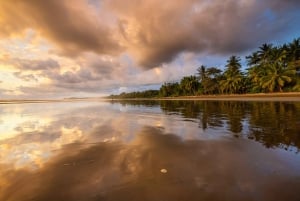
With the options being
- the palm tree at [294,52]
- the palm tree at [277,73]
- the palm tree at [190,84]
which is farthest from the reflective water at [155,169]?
the palm tree at [190,84]

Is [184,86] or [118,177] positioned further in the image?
[184,86]

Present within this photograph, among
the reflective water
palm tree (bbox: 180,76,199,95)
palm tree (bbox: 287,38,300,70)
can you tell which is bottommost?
the reflective water

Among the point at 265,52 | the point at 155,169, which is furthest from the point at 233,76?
the point at 155,169

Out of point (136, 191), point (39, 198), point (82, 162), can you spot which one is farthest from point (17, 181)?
point (136, 191)

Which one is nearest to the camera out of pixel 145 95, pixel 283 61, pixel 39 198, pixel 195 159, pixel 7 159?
pixel 39 198

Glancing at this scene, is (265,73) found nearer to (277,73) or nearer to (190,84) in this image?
(277,73)

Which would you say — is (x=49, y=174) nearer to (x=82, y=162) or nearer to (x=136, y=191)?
(x=82, y=162)

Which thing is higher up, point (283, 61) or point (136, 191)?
point (283, 61)

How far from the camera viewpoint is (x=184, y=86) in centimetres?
8700

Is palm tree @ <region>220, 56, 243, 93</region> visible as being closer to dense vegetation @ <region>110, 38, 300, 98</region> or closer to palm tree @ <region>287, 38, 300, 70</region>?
dense vegetation @ <region>110, 38, 300, 98</region>

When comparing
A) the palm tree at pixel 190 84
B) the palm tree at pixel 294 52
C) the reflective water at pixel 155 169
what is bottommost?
the reflective water at pixel 155 169

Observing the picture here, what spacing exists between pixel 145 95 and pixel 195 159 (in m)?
139

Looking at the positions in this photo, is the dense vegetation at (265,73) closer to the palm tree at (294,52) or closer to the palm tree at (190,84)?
the palm tree at (294,52)

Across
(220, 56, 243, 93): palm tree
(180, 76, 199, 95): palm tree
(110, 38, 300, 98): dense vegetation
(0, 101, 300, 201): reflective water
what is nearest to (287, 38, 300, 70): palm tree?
(110, 38, 300, 98): dense vegetation
